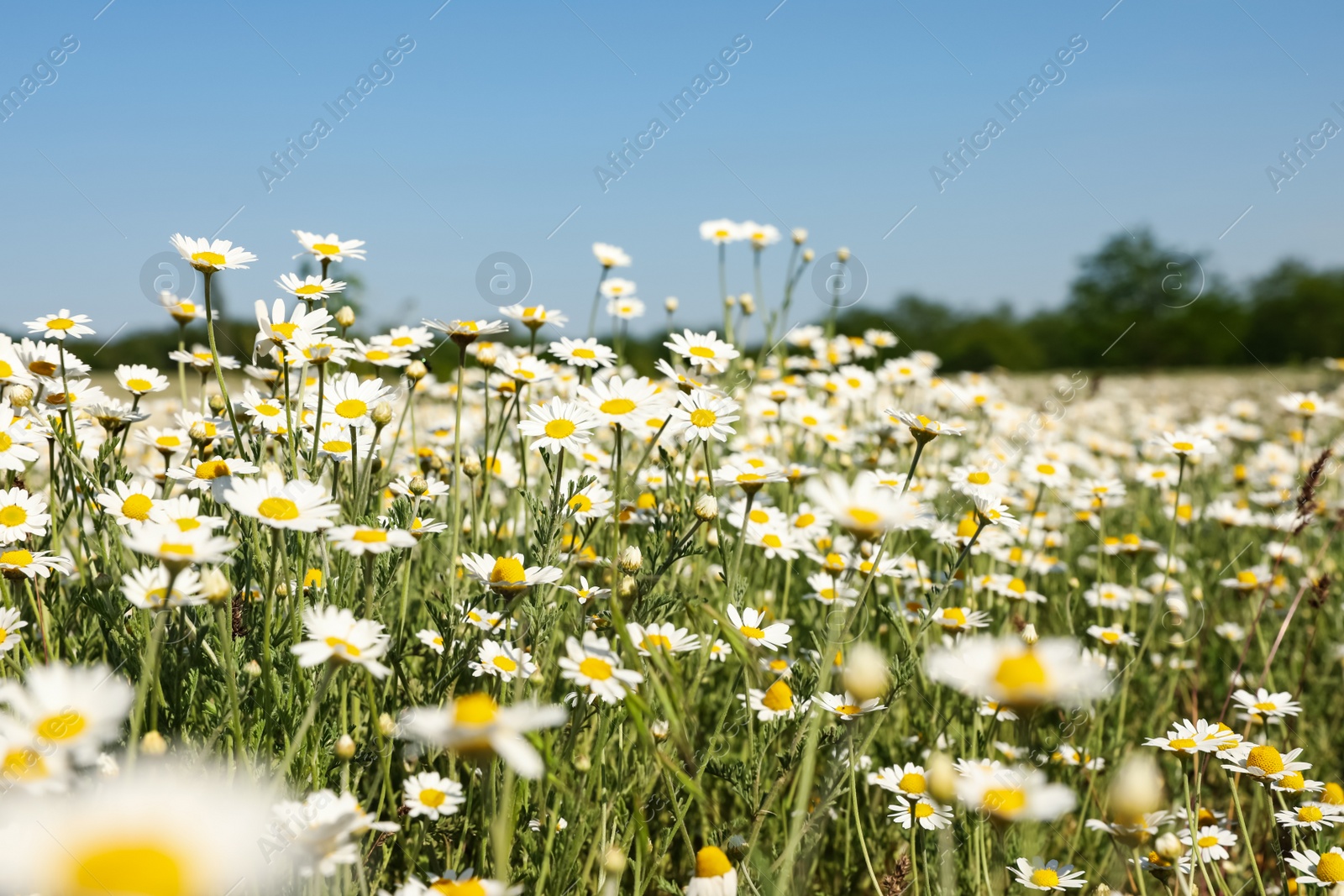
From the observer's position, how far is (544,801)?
161 cm

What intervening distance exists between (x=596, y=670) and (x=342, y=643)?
1.30ft

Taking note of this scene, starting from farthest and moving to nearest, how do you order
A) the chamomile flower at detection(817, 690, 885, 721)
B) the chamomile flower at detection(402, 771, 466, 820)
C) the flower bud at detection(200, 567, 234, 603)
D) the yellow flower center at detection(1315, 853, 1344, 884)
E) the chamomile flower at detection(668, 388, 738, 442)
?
the chamomile flower at detection(668, 388, 738, 442) < the yellow flower center at detection(1315, 853, 1344, 884) < the chamomile flower at detection(817, 690, 885, 721) < the chamomile flower at detection(402, 771, 466, 820) < the flower bud at detection(200, 567, 234, 603)

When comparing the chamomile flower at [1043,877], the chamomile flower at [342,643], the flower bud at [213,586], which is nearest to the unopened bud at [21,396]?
the flower bud at [213,586]

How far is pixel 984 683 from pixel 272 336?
1718mm

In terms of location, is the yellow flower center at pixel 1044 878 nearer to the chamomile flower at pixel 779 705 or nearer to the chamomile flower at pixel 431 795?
the chamomile flower at pixel 779 705

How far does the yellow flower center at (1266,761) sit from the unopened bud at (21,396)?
284 cm

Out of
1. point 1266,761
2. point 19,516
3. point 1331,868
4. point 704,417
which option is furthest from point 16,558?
point 1331,868

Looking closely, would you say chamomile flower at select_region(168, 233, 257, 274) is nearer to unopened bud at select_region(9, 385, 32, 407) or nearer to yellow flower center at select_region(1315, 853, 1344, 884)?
unopened bud at select_region(9, 385, 32, 407)

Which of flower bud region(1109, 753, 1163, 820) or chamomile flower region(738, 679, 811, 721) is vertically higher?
flower bud region(1109, 753, 1163, 820)

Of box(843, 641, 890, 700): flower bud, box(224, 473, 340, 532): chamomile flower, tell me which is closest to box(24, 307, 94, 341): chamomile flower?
box(224, 473, 340, 532): chamomile flower

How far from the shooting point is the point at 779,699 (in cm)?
186

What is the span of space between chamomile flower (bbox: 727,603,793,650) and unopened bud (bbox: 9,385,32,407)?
1.69m

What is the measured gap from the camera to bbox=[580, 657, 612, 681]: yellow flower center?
4.50 ft

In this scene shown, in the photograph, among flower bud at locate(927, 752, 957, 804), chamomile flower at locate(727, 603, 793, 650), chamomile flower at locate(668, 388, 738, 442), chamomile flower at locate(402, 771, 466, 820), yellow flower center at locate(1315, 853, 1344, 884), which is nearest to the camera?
flower bud at locate(927, 752, 957, 804)
